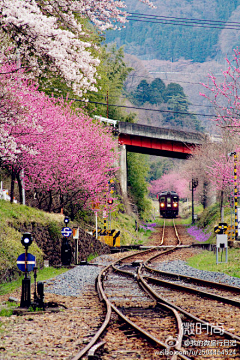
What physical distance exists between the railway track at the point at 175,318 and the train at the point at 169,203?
57.2 meters

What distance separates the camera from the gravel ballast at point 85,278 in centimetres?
1286

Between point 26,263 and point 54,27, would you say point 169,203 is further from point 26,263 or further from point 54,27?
point 26,263

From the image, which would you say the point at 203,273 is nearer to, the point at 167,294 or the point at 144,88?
the point at 167,294

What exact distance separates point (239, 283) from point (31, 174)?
1360cm

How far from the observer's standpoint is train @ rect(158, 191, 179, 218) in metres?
71.8

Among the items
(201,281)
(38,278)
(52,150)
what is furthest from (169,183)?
(201,281)

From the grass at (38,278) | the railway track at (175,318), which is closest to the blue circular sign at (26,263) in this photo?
the railway track at (175,318)

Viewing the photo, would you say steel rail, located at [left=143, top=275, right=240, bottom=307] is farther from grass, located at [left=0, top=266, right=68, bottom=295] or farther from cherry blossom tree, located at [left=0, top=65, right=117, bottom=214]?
cherry blossom tree, located at [left=0, top=65, right=117, bottom=214]

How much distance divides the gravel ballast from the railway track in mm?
772

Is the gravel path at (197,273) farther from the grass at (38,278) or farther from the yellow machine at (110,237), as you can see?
the yellow machine at (110,237)

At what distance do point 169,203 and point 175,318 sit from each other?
6450 cm

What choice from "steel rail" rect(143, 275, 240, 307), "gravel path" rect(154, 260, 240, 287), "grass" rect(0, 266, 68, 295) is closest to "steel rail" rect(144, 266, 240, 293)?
"gravel path" rect(154, 260, 240, 287)

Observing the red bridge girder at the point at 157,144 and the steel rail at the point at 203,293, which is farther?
the red bridge girder at the point at 157,144

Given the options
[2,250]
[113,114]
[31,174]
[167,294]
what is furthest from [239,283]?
[113,114]
